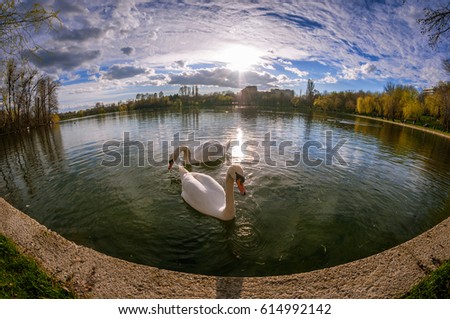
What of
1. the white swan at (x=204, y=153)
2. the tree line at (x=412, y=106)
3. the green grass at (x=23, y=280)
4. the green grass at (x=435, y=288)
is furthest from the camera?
the tree line at (x=412, y=106)

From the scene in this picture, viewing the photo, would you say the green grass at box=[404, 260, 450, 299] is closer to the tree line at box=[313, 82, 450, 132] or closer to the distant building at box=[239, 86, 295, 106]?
the tree line at box=[313, 82, 450, 132]

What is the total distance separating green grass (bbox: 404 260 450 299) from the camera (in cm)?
349

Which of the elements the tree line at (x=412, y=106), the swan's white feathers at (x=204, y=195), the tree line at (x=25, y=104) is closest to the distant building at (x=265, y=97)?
the tree line at (x=412, y=106)

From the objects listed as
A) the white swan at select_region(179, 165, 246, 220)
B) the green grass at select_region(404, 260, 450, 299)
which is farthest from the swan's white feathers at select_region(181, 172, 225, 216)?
the green grass at select_region(404, 260, 450, 299)

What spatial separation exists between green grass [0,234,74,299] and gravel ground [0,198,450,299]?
26cm

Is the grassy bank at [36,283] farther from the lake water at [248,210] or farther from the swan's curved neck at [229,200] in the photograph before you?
the swan's curved neck at [229,200]

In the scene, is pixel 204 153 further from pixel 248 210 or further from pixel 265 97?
pixel 265 97

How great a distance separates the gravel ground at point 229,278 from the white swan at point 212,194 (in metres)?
2.27

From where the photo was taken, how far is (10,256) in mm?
4395

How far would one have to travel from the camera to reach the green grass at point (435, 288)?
11.5ft

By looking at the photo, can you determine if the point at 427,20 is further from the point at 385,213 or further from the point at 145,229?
the point at 145,229

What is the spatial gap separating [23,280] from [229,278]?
3.67 m

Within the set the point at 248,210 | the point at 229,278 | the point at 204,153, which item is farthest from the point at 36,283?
the point at 204,153

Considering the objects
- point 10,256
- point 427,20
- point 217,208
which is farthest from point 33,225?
point 427,20
